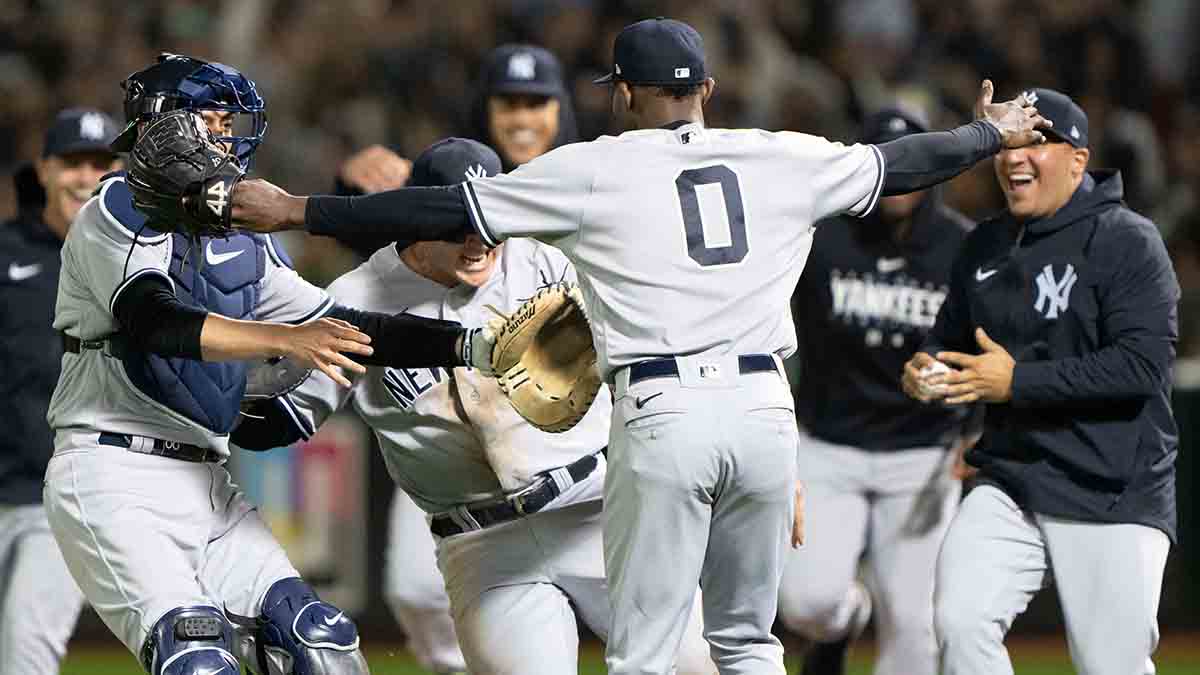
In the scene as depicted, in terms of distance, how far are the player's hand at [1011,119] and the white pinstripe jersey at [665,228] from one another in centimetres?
80

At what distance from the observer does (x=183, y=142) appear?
4.89m

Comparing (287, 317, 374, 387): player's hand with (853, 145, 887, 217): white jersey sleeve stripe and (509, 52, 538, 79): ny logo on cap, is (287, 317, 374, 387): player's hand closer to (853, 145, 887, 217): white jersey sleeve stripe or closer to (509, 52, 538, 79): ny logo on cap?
(853, 145, 887, 217): white jersey sleeve stripe

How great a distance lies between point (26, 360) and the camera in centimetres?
728

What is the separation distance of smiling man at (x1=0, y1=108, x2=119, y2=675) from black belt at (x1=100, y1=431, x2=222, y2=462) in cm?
196

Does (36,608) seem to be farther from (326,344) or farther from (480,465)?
(326,344)

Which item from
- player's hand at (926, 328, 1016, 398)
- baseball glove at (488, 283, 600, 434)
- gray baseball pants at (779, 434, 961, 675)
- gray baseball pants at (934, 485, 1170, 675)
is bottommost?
gray baseball pants at (779, 434, 961, 675)

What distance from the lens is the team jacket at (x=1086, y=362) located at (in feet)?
20.0

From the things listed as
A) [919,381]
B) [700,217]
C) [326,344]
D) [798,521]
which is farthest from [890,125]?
[326,344]

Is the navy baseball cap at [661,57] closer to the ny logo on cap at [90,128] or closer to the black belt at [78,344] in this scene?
the black belt at [78,344]

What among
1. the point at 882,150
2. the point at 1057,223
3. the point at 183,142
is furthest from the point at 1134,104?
the point at 183,142

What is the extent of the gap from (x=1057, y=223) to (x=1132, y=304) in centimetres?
39

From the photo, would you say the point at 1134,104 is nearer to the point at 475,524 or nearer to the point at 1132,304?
the point at 1132,304

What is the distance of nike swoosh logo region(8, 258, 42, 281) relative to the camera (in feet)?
24.1

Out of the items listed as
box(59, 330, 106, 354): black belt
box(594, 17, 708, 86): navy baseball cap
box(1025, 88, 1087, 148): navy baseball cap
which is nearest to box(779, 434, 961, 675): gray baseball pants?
box(1025, 88, 1087, 148): navy baseball cap
